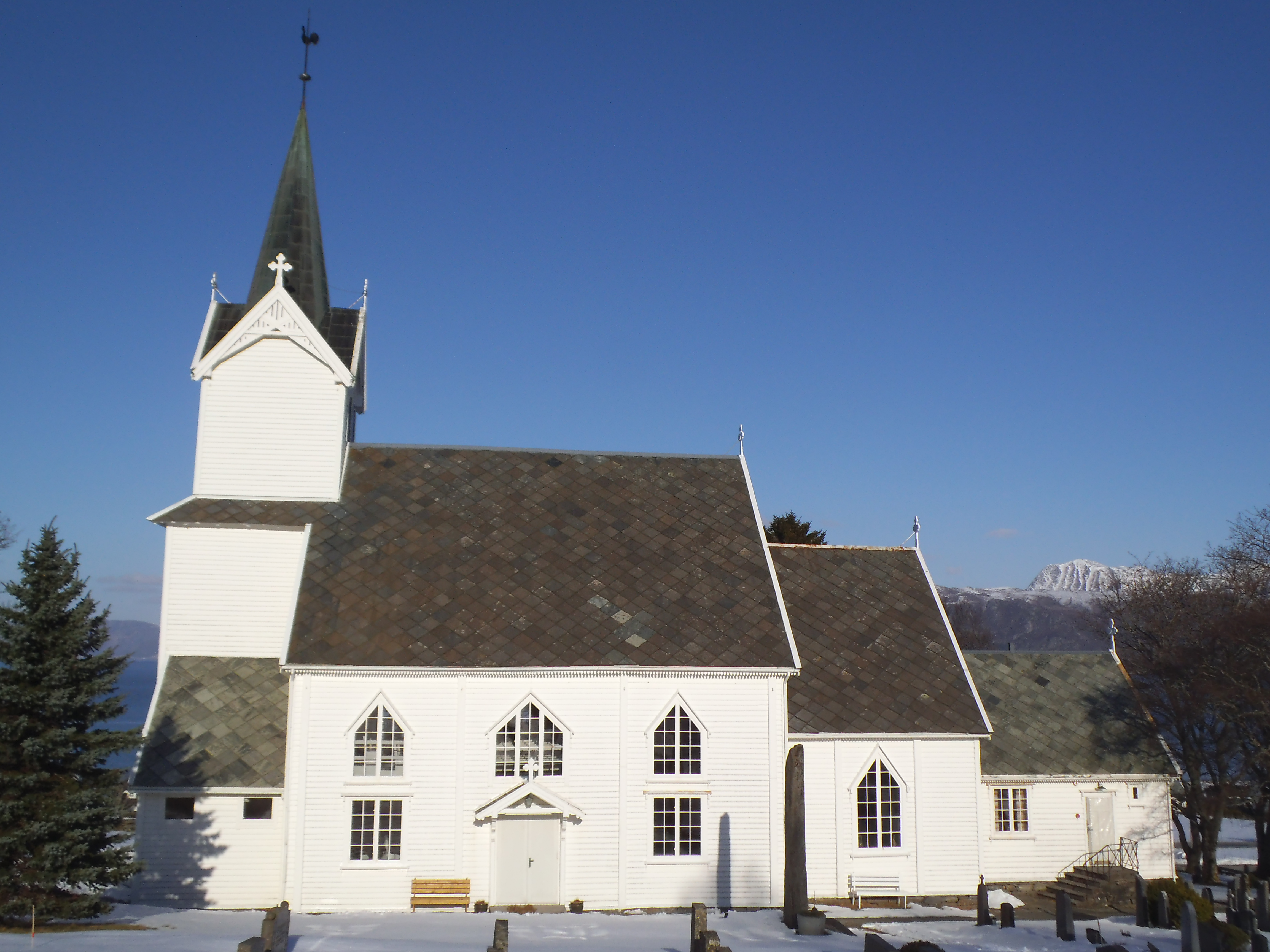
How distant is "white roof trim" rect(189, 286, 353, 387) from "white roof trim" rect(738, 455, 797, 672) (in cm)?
1050

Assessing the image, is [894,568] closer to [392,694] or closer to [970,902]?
[970,902]

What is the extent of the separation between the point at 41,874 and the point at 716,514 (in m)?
16.6

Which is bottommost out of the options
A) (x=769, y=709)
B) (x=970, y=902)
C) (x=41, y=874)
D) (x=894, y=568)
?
(x=970, y=902)

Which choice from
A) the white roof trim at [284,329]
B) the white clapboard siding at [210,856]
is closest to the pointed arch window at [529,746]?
the white clapboard siding at [210,856]

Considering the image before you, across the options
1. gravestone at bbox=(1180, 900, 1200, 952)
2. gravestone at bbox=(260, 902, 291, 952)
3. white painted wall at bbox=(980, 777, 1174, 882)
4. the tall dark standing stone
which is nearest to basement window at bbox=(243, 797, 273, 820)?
gravestone at bbox=(260, 902, 291, 952)

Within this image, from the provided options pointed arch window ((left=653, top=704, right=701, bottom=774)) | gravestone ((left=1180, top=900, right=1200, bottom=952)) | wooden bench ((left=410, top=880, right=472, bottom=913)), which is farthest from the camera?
pointed arch window ((left=653, top=704, right=701, bottom=774))

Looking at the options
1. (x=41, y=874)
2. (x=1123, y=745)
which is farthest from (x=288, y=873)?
(x=1123, y=745)

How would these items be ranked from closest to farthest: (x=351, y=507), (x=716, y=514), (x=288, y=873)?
(x=288, y=873)
(x=351, y=507)
(x=716, y=514)

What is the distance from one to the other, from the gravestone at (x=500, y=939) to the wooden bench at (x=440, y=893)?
6.09 meters

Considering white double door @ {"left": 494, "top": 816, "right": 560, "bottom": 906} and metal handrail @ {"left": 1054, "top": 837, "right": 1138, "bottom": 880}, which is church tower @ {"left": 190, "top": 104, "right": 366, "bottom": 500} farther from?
metal handrail @ {"left": 1054, "top": 837, "right": 1138, "bottom": 880}

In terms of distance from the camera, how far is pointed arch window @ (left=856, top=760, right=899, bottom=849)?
2428 centimetres

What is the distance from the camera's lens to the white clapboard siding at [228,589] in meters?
24.6

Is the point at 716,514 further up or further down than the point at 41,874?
further up

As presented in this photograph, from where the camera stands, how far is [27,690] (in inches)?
679
